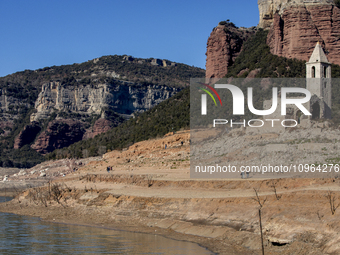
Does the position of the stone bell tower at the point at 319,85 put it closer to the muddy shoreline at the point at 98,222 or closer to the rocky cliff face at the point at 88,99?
the muddy shoreline at the point at 98,222

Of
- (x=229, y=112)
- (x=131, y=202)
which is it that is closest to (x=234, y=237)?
(x=131, y=202)

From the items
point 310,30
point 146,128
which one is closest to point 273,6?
point 310,30

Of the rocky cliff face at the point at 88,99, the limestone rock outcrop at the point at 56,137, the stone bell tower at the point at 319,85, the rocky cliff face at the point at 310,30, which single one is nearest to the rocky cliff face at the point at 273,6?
the rocky cliff face at the point at 310,30

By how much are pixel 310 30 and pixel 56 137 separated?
247 ft

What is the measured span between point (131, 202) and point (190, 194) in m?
3.47

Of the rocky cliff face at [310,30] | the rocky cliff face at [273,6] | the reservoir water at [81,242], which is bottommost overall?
the reservoir water at [81,242]

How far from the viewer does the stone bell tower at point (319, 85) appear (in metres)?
42.1

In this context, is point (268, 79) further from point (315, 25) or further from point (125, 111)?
point (125, 111)

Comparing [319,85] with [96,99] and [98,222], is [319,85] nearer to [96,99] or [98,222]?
[98,222]

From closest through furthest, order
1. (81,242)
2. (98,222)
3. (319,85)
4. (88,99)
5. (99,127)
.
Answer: (81,242), (98,222), (319,85), (99,127), (88,99)

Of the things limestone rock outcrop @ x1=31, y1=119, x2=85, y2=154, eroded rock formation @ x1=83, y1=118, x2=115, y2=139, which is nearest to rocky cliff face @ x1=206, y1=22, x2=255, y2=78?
eroded rock formation @ x1=83, y1=118, x2=115, y2=139

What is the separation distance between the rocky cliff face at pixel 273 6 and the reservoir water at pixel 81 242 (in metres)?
46.4

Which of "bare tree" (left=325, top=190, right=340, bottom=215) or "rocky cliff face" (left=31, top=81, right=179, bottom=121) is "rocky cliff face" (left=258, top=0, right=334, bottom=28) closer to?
"bare tree" (left=325, top=190, right=340, bottom=215)

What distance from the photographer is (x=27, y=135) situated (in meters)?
118
